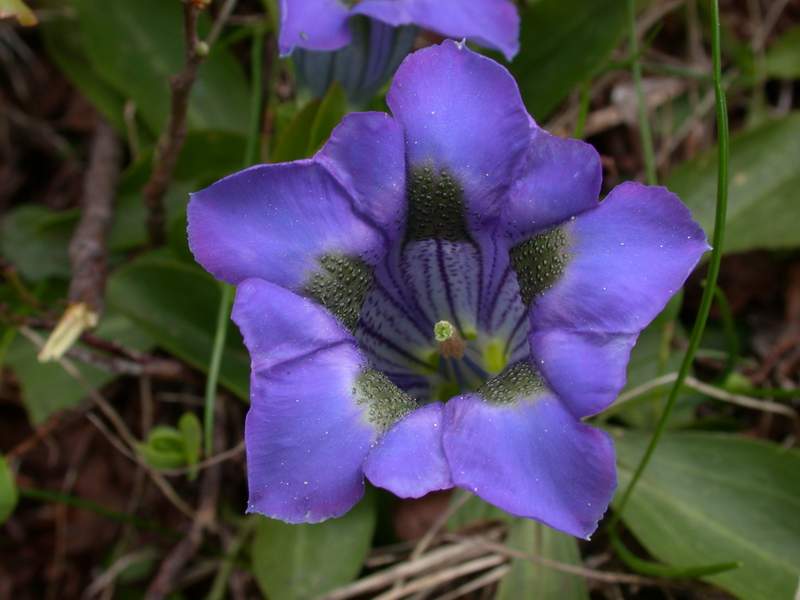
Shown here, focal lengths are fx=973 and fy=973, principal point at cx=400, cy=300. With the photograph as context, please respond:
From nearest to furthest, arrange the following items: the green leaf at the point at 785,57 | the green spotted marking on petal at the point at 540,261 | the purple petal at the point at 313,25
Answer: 1. the green spotted marking on petal at the point at 540,261
2. the purple petal at the point at 313,25
3. the green leaf at the point at 785,57

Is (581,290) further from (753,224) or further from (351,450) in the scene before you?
(753,224)

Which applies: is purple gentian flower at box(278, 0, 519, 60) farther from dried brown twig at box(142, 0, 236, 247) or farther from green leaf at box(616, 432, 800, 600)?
green leaf at box(616, 432, 800, 600)

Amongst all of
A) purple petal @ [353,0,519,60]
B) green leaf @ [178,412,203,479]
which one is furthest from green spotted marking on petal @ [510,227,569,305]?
green leaf @ [178,412,203,479]

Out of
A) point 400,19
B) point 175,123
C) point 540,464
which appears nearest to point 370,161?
point 400,19

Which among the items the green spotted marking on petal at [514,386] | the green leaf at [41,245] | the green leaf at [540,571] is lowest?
the green leaf at [540,571]

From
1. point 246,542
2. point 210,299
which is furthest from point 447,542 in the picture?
point 210,299

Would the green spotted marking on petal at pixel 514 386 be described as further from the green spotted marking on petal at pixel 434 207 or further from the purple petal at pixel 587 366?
the green spotted marking on petal at pixel 434 207

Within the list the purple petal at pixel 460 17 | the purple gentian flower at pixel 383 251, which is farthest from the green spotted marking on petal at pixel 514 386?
the purple petal at pixel 460 17
